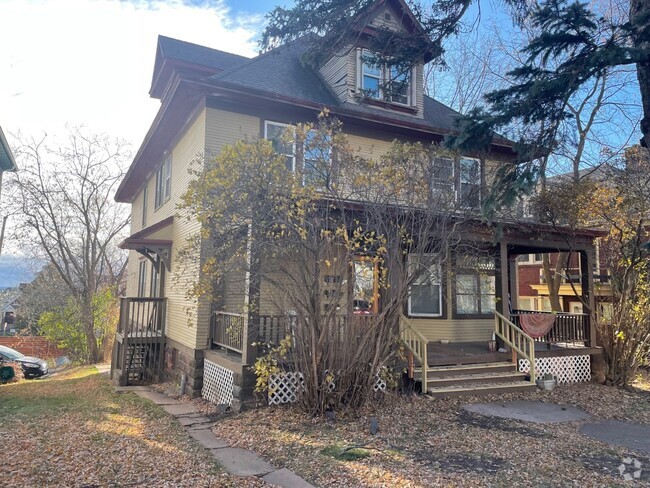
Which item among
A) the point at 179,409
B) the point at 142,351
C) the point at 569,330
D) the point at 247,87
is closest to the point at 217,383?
the point at 179,409

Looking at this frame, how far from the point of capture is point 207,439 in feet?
21.7

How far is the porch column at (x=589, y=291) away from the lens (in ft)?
35.8

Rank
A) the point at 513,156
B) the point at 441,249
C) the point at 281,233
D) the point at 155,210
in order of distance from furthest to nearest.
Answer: the point at 155,210
the point at 513,156
the point at 441,249
the point at 281,233

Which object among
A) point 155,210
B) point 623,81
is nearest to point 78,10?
point 155,210

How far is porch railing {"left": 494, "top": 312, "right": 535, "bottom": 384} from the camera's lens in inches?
380

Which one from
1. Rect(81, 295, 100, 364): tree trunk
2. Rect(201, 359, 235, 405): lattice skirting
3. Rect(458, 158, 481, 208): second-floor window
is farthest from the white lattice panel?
Rect(81, 295, 100, 364): tree trunk

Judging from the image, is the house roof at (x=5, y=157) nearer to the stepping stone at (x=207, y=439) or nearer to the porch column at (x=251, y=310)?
the porch column at (x=251, y=310)

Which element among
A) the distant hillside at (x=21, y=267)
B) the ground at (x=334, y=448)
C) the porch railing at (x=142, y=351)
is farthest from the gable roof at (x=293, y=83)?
the distant hillside at (x=21, y=267)

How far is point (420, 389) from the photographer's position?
29.0 feet

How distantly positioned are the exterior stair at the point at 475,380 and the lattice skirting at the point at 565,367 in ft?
2.15

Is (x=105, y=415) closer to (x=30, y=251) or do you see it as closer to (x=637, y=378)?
(x=637, y=378)

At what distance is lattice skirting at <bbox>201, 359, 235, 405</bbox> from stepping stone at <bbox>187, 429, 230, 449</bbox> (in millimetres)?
1291

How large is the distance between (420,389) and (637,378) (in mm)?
6087

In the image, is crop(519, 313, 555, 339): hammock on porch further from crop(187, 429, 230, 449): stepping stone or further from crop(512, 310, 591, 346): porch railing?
crop(187, 429, 230, 449): stepping stone
